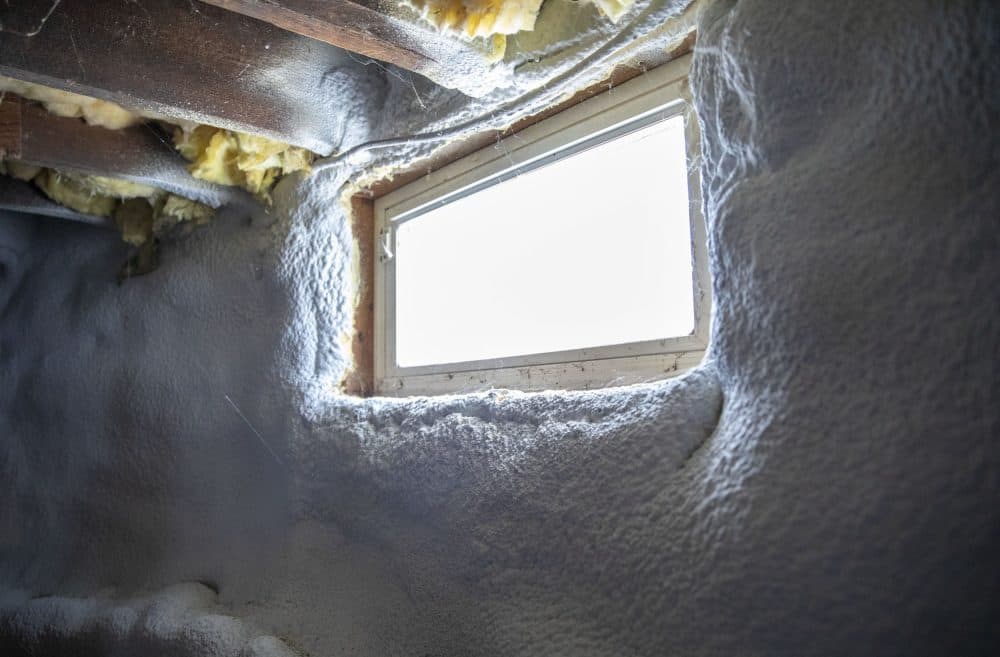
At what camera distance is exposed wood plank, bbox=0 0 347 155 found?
0.94 m

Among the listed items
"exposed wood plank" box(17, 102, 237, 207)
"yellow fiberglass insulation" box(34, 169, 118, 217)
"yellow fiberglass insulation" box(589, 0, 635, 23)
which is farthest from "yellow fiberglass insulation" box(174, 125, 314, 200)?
"yellow fiberglass insulation" box(589, 0, 635, 23)

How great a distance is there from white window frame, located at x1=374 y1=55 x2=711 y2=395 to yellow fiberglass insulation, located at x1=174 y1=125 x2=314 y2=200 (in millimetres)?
200

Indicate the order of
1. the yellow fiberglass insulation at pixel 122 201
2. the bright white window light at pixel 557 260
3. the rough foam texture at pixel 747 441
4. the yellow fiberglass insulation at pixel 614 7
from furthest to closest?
1. the yellow fiberglass insulation at pixel 122 201
2. the bright white window light at pixel 557 260
3. the yellow fiberglass insulation at pixel 614 7
4. the rough foam texture at pixel 747 441

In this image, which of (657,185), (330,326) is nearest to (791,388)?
(657,185)

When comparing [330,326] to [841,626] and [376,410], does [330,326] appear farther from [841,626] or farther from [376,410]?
[841,626]

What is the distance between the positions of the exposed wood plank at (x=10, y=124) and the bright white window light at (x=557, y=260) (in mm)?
722

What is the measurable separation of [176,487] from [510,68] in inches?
47.6

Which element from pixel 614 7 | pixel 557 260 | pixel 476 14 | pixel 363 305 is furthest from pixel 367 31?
pixel 363 305

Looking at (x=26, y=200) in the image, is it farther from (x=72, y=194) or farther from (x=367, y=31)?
(x=367, y=31)

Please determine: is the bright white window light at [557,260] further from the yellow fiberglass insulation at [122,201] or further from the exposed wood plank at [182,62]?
the yellow fiberglass insulation at [122,201]

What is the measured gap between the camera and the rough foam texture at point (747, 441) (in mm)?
508

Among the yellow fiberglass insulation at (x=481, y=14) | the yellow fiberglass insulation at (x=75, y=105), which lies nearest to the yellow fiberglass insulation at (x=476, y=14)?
the yellow fiberglass insulation at (x=481, y=14)

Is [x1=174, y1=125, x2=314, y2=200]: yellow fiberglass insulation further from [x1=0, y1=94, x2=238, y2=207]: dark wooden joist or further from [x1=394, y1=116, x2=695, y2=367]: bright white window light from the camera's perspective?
[x1=394, y1=116, x2=695, y2=367]: bright white window light

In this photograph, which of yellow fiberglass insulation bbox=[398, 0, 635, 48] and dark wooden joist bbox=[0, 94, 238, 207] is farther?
dark wooden joist bbox=[0, 94, 238, 207]
